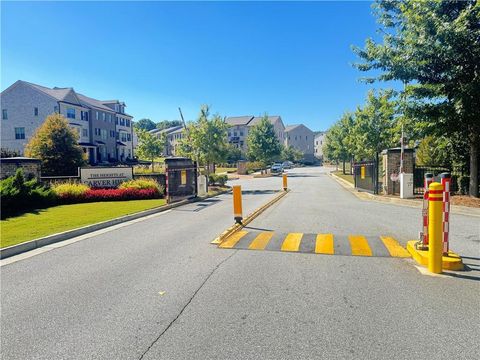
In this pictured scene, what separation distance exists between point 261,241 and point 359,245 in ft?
7.01

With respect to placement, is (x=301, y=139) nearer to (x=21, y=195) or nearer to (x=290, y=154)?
(x=290, y=154)

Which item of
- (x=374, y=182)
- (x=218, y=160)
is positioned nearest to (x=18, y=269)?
(x=374, y=182)

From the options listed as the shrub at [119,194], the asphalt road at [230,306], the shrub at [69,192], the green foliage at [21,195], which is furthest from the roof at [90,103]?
the asphalt road at [230,306]

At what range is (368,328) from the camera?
3.76 metres

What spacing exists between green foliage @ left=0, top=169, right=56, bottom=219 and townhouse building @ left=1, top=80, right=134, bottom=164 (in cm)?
3343

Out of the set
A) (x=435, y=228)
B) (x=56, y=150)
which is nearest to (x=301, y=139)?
(x=56, y=150)

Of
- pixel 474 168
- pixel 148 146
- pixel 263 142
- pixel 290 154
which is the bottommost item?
pixel 474 168

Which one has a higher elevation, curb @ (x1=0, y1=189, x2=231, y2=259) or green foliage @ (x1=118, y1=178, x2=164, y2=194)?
green foliage @ (x1=118, y1=178, x2=164, y2=194)

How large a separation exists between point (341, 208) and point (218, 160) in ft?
53.6

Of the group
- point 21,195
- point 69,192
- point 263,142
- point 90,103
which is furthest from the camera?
point 90,103

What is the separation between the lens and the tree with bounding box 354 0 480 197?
11.8 metres

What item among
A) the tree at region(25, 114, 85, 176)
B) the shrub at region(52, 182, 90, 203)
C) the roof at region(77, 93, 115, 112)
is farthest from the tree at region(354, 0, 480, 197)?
the roof at region(77, 93, 115, 112)

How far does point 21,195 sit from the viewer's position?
14094 mm

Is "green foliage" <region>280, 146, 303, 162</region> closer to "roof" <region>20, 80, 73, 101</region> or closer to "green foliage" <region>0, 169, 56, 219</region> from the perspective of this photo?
"roof" <region>20, 80, 73, 101</region>
